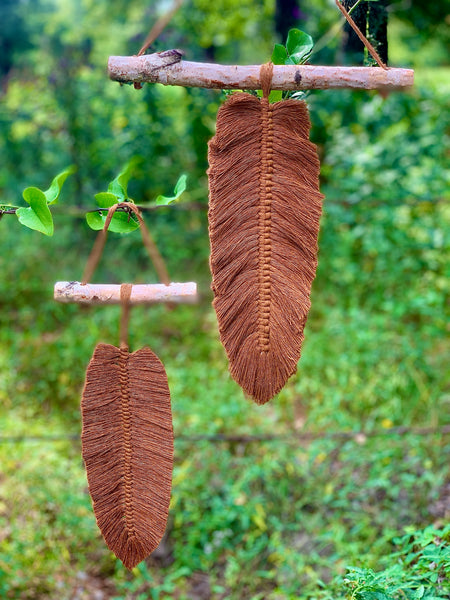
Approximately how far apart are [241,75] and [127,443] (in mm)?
522

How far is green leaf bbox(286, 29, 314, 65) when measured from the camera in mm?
864

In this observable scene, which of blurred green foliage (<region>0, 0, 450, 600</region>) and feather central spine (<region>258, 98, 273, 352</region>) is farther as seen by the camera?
blurred green foliage (<region>0, 0, 450, 600</region>)

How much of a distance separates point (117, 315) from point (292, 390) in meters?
0.92

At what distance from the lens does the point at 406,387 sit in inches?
87.8

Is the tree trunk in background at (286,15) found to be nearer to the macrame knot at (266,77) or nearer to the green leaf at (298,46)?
the green leaf at (298,46)

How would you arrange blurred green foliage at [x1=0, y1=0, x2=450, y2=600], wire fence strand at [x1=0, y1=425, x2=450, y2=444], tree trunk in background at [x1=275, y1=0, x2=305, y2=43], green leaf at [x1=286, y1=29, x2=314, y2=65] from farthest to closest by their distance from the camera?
tree trunk in background at [x1=275, y1=0, x2=305, y2=43]
wire fence strand at [x1=0, y1=425, x2=450, y2=444]
blurred green foliage at [x1=0, y1=0, x2=450, y2=600]
green leaf at [x1=286, y1=29, x2=314, y2=65]

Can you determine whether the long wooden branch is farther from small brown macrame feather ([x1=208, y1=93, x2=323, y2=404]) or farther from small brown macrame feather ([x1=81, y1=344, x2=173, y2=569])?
small brown macrame feather ([x1=81, y1=344, x2=173, y2=569])

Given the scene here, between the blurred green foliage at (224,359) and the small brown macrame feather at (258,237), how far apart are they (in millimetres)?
417

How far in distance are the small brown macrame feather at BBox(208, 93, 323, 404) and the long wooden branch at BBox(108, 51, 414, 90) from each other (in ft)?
0.10

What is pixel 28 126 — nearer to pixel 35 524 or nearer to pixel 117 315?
pixel 117 315

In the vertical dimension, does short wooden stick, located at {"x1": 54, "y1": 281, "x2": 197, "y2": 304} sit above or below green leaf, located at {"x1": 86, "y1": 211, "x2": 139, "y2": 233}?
below

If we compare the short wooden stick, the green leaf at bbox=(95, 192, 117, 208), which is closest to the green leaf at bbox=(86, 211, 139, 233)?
the green leaf at bbox=(95, 192, 117, 208)

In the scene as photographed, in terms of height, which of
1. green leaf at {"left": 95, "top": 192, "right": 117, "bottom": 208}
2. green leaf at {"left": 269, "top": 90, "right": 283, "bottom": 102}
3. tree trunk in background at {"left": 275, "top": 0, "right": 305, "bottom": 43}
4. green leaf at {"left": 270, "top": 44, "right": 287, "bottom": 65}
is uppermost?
tree trunk in background at {"left": 275, "top": 0, "right": 305, "bottom": 43}

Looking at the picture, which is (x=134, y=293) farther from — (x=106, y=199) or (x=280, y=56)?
(x=280, y=56)
